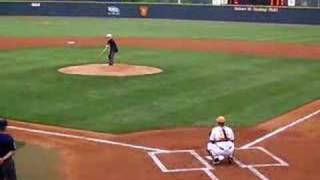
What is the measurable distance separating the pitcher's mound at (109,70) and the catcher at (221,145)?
13358mm

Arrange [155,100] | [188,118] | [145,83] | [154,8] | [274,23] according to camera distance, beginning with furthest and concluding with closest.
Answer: [154,8]
[274,23]
[145,83]
[155,100]
[188,118]

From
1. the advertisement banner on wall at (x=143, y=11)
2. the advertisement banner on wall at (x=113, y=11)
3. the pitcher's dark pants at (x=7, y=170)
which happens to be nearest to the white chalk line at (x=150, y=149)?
the pitcher's dark pants at (x=7, y=170)

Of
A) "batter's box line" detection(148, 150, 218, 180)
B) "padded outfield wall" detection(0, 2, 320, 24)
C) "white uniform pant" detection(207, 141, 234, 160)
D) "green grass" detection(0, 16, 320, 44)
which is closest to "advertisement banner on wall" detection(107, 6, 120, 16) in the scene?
"padded outfield wall" detection(0, 2, 320, 24)

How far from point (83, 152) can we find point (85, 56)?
20.3 m

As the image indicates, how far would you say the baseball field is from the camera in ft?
45.9

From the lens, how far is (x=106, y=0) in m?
67.6

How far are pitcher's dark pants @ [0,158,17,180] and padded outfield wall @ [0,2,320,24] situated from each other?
48.1 meters

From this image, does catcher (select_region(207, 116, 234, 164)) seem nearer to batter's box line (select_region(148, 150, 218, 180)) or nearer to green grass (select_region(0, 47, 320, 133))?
batter's box line (select_region(148, 150, 218, 180))

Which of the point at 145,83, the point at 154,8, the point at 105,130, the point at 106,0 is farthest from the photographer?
the point at 106,0

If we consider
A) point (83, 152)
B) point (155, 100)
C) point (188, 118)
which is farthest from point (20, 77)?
point (83, 152)

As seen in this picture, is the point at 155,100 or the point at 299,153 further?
the point at 155,100

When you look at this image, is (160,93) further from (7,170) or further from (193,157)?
(7,170)

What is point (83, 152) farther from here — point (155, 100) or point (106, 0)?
point (106, 0)

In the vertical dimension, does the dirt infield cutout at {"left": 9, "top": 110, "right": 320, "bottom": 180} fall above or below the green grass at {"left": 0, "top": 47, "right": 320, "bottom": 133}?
above
